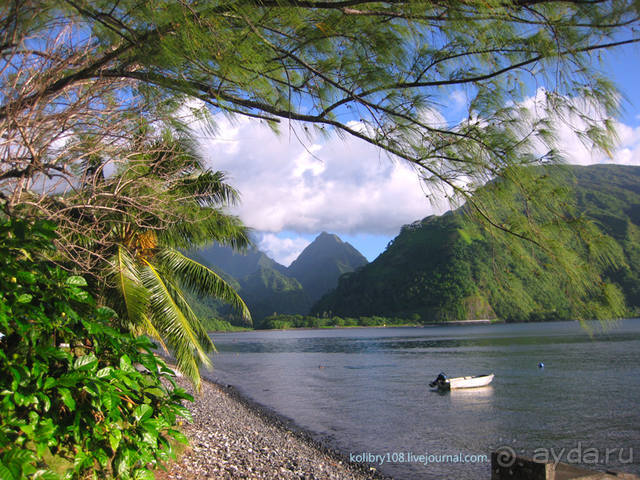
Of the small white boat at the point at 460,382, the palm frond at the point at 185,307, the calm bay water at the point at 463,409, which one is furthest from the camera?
the small white boat at the point at 460,382

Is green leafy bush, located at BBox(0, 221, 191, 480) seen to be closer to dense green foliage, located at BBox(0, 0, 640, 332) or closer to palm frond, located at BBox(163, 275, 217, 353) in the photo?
dense green foliage, located at BBox(0, 0, 640, 332)

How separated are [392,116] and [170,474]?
4.10 m

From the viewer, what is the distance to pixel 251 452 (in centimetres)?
927

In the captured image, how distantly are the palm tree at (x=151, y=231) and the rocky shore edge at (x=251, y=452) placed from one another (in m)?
1.68

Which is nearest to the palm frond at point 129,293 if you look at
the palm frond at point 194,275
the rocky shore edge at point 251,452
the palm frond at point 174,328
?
the palm frond at point 174,328

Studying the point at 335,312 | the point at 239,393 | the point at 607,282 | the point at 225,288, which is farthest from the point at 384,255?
the point at 607,282

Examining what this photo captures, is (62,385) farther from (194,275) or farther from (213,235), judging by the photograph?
(213,235)

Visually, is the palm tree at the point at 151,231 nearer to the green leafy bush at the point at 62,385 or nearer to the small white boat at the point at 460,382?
the green leafy bush at the point at 62,385

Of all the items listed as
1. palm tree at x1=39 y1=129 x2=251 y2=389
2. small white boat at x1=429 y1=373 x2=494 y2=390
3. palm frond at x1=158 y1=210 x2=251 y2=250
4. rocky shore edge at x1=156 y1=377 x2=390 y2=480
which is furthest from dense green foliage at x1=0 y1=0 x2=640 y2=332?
small white boat at x1=429 y1=373 x2=494 y2=390

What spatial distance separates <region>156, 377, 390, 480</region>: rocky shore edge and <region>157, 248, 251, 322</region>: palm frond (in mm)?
2511

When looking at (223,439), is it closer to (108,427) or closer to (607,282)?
(108,427)

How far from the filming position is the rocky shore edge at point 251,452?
642cm

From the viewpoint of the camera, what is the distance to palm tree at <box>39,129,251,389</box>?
3.67 metres

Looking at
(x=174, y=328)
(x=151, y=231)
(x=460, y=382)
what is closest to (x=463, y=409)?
(x=460, y=382)
